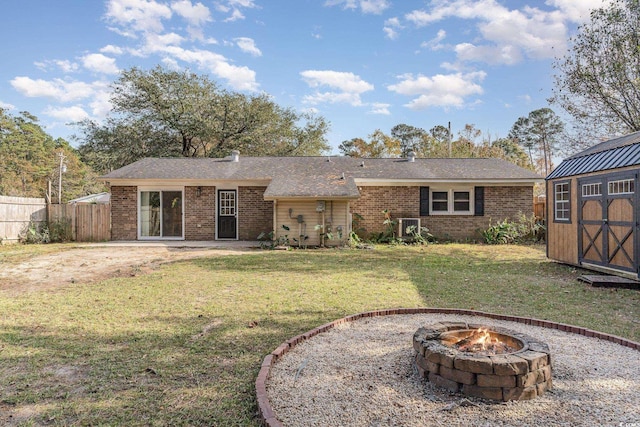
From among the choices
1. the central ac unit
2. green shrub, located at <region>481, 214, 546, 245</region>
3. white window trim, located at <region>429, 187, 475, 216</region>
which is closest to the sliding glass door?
the central ac unit

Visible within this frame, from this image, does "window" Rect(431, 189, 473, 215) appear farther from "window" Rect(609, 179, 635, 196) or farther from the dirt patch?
the dirt patch

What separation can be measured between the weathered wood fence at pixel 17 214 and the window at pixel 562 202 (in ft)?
59.7

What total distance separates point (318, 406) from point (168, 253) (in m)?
10.1

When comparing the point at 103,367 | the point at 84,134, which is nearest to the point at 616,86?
the point at 103,367

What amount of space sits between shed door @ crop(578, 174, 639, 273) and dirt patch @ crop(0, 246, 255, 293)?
9048 mm

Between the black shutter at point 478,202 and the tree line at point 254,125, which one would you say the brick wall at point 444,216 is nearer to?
the black shutter at point 478,202

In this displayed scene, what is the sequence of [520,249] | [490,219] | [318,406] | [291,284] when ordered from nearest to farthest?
[318,406] → [291,284] → [520,249] → [490,219]

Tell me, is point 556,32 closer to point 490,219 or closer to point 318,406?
point 490,219

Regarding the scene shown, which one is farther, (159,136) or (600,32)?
(159,136)

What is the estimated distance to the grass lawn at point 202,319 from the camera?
270cm

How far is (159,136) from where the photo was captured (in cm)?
2469

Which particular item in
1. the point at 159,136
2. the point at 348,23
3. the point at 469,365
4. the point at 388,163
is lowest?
the point at 469,365

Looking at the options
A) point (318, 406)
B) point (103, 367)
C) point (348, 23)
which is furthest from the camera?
point (348, 23)

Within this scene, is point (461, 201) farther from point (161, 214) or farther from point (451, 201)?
point (161, 214)
